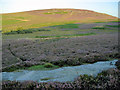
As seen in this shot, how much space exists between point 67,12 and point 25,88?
93261mm

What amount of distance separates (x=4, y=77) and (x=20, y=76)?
0.80 m

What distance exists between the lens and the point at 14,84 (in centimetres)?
616

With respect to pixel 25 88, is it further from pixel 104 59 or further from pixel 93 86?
pixel 104 59

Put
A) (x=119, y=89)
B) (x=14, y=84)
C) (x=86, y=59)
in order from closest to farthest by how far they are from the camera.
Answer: (x=119, y=89) < (x=14, y=84) < (x=86, y=59)

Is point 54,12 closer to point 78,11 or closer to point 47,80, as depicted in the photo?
point 78,11

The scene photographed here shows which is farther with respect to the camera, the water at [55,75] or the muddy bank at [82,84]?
the water at [55,75]

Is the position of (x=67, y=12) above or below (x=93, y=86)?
above

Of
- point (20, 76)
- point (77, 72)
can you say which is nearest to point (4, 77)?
point (20, 76)

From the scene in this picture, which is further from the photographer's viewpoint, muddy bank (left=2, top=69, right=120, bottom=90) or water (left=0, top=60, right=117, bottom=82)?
water (left=0, top=60, right=117, bottom=82)

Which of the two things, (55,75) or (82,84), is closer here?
(82,84)

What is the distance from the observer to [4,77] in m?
7.14

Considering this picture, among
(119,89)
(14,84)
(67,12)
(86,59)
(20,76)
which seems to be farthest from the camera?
(67,12)

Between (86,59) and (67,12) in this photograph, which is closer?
(86,59)

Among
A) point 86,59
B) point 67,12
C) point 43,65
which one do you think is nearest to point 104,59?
point 86,59
